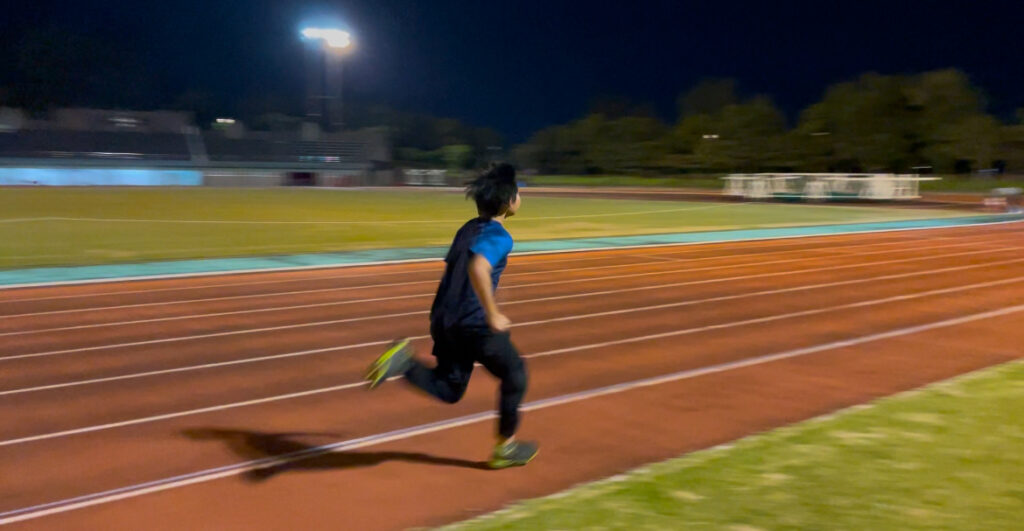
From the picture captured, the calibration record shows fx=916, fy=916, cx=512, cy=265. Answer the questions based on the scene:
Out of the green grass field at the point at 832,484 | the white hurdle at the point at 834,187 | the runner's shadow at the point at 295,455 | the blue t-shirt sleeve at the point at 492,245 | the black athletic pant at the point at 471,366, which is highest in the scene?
the white hurdle at the point at 834,187

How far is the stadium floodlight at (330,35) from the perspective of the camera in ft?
201

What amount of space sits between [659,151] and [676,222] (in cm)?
5815

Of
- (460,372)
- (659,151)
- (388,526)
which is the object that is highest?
(659,151)

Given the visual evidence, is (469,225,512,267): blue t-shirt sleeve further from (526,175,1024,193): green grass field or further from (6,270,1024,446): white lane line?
(526,175,1024,193): green grass field

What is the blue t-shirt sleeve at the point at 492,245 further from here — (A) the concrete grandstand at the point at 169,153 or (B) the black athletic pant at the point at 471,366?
(A) the concrete grandstand at the point at 169,153

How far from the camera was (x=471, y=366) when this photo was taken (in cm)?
475

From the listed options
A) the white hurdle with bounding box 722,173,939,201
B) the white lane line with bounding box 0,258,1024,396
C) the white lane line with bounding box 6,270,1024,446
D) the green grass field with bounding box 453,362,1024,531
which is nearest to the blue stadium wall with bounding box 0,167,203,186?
the white hurdle with bounding box 722,173,939,201

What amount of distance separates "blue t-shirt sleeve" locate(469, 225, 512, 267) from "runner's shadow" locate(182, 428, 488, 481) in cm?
136

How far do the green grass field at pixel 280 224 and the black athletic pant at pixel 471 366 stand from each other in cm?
1253

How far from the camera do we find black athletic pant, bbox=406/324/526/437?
14.9 ft

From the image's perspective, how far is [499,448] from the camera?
194 inches

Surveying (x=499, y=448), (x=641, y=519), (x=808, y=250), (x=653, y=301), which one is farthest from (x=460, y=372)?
(x=808, y=250)

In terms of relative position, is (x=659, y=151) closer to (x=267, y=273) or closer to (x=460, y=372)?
(x=267, y=273)

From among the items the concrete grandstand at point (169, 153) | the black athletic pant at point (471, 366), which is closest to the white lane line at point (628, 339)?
the black athletic pant at point (471, 366)
